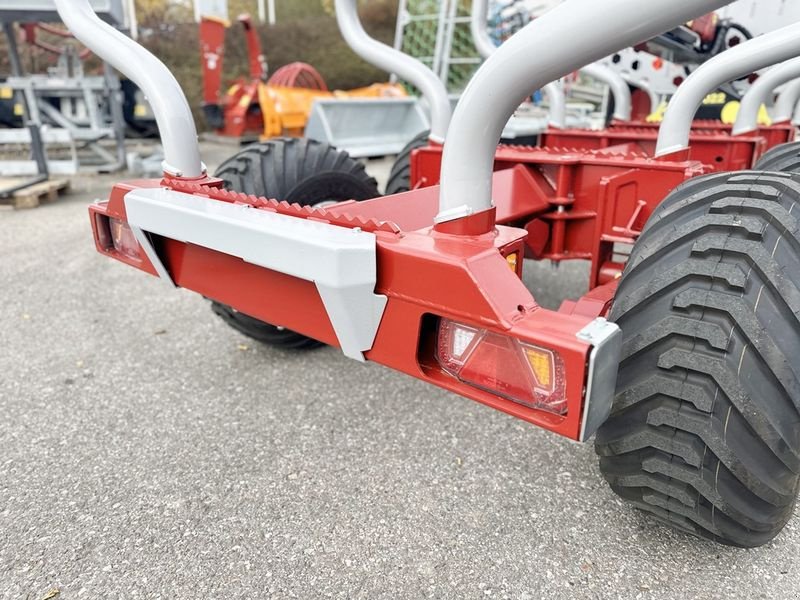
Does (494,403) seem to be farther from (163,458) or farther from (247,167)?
(247,167)

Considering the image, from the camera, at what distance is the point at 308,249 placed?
1347 millimetres

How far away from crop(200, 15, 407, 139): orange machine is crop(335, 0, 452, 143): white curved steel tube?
6539 mm

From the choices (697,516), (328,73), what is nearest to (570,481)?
(697,516)

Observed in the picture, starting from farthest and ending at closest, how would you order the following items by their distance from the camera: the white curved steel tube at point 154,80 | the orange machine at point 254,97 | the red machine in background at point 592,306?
the orange machine at point 254,97 → the white curved steel tube at point 154,80 → the red machine in background at point 592,306

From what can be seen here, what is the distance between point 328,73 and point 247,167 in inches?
608

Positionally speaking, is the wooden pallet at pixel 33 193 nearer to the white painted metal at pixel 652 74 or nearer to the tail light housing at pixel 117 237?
the tail light housing at pixel 117 237

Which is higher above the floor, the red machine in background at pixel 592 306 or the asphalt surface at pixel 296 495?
the red machine in background at pixel 592 306

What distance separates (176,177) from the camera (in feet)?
6.54

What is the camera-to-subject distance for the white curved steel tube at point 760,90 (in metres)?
2.95

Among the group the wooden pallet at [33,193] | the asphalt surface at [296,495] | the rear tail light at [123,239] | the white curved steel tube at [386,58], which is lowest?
the asphalt surface at [296,495]

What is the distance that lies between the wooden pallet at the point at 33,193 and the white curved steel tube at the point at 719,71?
19.5 feet

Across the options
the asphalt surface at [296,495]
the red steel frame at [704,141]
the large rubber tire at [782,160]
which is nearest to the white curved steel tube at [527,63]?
the asphalt surface at [296,495]

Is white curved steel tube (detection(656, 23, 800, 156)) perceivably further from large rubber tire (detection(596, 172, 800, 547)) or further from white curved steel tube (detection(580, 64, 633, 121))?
white curved steel tube (detection(580, 64, 633, 121))

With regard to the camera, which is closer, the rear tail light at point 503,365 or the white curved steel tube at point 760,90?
the rear tail light at point 503,365
